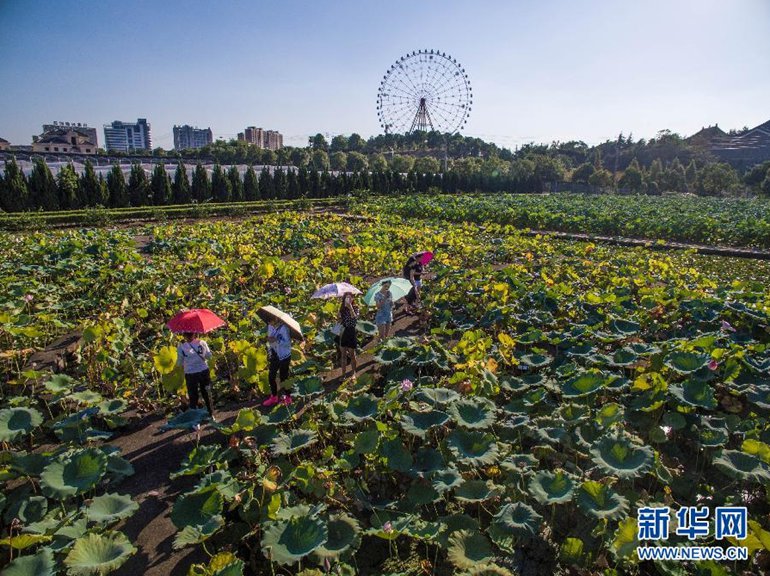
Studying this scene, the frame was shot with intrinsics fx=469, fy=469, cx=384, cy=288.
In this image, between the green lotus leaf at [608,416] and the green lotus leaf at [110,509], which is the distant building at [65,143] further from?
the green lotus leaf at [608,416]

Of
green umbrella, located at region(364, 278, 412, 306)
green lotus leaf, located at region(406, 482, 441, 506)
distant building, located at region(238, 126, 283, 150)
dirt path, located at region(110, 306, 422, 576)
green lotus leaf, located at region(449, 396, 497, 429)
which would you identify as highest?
distant building, located at region(238, 126, 283, 150)

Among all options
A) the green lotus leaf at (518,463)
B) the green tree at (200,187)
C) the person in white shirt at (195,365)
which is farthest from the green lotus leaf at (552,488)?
the green tree at (200,187)

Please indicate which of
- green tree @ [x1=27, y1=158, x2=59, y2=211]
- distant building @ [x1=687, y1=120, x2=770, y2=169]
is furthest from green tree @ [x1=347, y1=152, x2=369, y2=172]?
distant building @ [x1=687, y1=120, x2=770, y2=169]

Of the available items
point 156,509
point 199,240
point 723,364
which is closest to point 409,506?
point 156,509

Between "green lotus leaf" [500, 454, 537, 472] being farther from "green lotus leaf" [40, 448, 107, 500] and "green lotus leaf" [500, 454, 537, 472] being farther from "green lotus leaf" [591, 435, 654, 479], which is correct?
"green lotus leaf" [40, 448, 107, 500]

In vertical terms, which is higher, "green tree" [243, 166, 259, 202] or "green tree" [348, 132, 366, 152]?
"green tree" [348, 132, 366, 152]

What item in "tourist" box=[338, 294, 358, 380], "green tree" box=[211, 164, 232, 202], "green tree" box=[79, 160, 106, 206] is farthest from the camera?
"green tree" box=[211, 164, 232, 202]

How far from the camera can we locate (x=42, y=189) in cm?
2600

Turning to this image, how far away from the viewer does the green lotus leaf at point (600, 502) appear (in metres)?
3.28

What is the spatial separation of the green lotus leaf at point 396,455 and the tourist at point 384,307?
313 cm

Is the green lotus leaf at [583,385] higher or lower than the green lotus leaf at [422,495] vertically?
higher

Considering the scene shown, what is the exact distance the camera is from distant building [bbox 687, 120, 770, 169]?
9056 centimetres

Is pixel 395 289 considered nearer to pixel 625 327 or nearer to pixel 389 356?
pixel 389 356

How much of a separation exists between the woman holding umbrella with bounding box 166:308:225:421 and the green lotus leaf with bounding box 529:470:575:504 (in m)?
3.66
